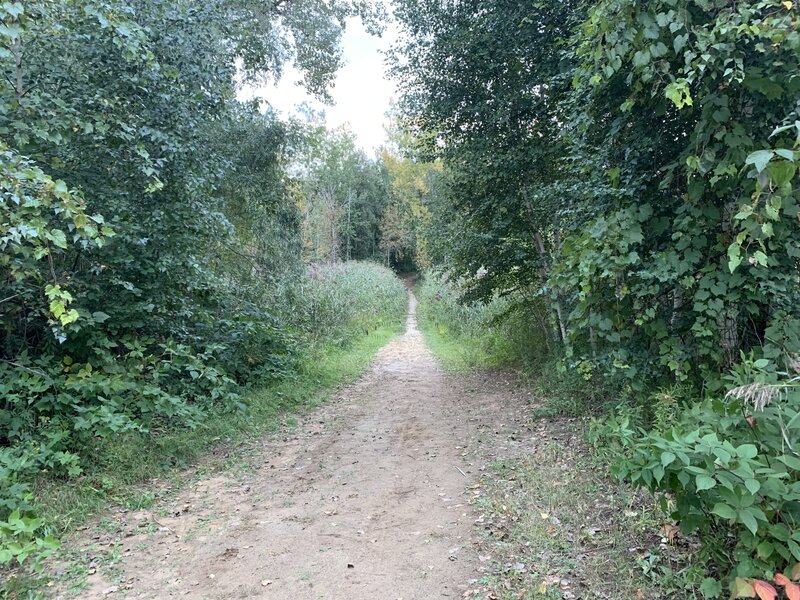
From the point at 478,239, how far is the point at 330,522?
5.70m

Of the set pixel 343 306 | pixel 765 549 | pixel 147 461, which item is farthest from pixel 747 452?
pixel 343 306

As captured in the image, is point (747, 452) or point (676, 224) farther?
point (676, 224)

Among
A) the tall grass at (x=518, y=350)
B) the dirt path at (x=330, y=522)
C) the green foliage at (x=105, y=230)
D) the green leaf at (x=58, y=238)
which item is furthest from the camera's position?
the tall grass at (x=518, y=350)

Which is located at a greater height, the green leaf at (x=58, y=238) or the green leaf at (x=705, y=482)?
the green leaf at (x=58, y=238)

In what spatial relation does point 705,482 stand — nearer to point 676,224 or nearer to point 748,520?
point 748,520

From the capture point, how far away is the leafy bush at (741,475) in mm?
2307

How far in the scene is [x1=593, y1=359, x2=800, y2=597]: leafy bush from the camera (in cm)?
231

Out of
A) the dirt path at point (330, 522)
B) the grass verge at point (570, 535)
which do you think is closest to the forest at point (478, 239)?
the grass verge at point (570, 535)

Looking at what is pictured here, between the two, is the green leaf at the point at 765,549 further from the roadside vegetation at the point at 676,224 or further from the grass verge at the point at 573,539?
the grass verge at the point at 573,539

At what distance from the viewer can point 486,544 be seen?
3744mm

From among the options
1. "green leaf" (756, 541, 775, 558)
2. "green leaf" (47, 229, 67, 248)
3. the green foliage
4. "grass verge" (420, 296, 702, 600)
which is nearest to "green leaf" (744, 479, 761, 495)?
"green leaf" (756, 541, 775, 558)

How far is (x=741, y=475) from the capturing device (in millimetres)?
2297

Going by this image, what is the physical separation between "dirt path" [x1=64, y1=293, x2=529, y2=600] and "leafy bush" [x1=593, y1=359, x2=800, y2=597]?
150 centimetres

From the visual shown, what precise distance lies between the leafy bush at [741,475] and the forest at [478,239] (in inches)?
0.6
